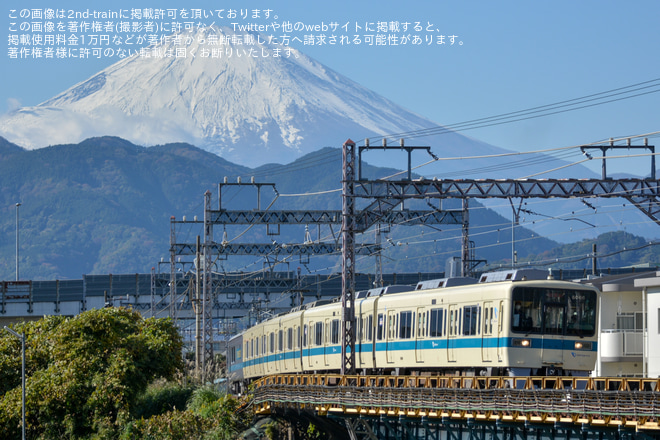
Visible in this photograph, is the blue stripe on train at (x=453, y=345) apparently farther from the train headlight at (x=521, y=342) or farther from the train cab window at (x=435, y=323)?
the train cab window at (x=435, y=323)

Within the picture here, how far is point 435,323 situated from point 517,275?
349 centimetres

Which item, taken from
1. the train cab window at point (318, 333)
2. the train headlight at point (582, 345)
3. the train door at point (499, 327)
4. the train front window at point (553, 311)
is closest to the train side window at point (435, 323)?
the train door at point (499, 327)

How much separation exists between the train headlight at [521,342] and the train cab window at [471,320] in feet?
4.87

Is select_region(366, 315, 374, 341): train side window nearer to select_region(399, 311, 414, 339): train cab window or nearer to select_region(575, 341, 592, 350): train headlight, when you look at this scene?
select_region(399, 311, 414, 339): train cab window

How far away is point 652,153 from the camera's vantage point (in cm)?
3934

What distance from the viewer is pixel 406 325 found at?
35125mm

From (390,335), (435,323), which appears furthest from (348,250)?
(435,323)

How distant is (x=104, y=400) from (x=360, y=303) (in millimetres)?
11458

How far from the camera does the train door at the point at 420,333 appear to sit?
111 ft

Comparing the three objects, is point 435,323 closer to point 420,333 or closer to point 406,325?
point 420,333

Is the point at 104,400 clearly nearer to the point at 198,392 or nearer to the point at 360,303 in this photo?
the point at 198,392

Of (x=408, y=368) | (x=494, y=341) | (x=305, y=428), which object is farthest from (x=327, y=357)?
Result: (x=494, y=341)

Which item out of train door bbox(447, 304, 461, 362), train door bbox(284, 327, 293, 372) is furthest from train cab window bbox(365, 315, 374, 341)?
train door bbox(284, 327, 293, 372)

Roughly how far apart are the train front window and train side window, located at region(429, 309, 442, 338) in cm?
342
